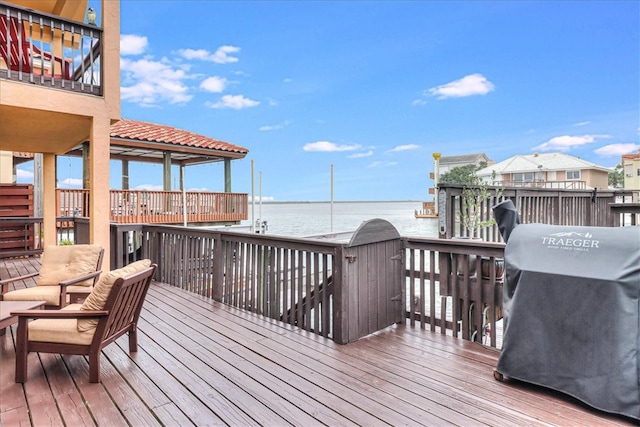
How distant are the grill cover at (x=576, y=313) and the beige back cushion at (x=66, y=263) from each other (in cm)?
434

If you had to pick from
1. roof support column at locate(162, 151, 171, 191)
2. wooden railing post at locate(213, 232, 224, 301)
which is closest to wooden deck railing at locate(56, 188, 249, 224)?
roof support column at locate(162, 151, 171, 191)

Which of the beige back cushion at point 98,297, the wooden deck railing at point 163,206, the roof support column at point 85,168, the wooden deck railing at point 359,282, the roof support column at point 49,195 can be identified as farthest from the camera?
the roof support column at point 85,168

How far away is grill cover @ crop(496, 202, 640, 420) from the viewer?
205 cm

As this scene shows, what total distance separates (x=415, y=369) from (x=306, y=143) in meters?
56.0

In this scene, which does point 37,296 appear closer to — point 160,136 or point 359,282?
point 359,282

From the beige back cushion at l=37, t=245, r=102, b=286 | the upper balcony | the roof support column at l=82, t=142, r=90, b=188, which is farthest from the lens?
the roof support column at l=82, t=142, r=90, b=188

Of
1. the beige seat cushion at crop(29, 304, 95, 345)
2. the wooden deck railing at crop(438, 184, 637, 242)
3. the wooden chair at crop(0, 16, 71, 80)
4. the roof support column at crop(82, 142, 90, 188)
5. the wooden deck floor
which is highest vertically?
the wooden chair at crop(0, 16, 71, 80)

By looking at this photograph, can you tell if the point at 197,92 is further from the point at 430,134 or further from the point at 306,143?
the point at 430,134

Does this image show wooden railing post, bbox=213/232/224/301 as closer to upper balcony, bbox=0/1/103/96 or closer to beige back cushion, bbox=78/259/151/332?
beige back cushion, bbox=78/259/151/332

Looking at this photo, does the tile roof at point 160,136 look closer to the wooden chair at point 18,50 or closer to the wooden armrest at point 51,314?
the wooden chair at point 18,50

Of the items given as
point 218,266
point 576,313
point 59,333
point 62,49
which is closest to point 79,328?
point 59,333

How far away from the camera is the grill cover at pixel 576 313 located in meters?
2.05

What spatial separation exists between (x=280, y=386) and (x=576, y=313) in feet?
6.31

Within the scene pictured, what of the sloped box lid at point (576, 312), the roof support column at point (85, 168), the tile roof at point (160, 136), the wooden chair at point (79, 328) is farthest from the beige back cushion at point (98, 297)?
the roof support column at point (85, 168)
